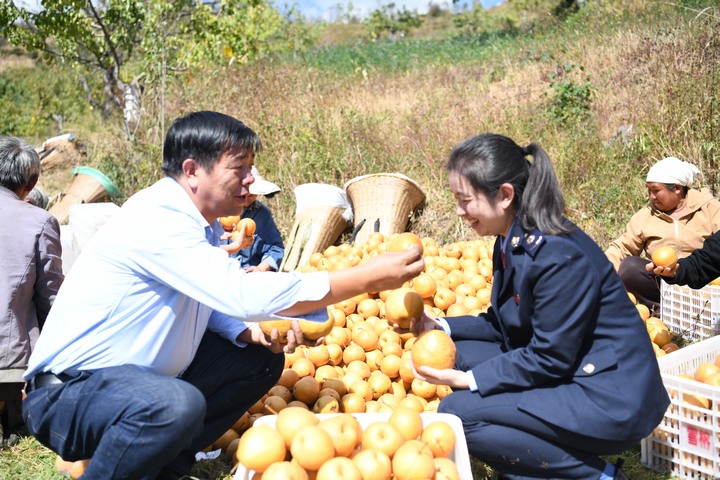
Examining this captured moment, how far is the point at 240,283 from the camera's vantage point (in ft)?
7.34

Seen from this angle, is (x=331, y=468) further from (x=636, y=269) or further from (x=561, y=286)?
(x=636, y=269)

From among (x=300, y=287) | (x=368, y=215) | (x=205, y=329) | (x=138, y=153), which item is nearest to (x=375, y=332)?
(x=205, y=329)

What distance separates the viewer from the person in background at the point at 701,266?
3473mm

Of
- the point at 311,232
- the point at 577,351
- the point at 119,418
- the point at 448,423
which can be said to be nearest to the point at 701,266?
the point at 577,351

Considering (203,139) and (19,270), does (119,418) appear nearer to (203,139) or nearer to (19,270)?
(203,139)

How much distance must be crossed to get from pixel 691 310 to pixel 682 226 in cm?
74

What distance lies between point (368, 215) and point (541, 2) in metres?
21.2

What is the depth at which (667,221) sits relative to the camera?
4613mm

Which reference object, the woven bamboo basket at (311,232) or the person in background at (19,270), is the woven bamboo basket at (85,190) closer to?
the woven bamboo basket at (311,232)

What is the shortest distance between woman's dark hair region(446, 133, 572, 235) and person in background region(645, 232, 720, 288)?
1.59 m

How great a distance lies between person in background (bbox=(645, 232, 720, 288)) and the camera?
3.47 m

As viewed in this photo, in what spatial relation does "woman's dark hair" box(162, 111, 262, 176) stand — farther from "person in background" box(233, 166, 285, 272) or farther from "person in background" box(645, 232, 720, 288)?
"person in background" box(645, 232, 720, 288)

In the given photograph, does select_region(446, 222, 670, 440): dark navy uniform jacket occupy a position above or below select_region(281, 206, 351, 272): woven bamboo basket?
above

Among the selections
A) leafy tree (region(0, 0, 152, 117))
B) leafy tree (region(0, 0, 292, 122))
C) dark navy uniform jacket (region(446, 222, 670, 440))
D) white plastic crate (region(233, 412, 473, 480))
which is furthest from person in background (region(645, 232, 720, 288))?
leafy tree (region(0, 0, 152, 117))
